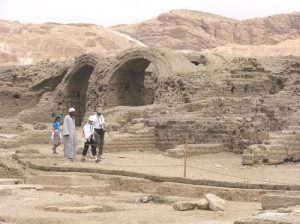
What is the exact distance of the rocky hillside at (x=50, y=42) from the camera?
5866 centimetres

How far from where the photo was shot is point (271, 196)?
934cm

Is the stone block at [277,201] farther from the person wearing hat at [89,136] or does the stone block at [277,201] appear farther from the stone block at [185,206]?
the person wearing hat at [89,136]

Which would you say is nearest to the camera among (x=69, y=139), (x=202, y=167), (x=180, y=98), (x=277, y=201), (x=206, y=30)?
(x=277, y=201)

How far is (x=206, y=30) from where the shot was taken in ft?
270

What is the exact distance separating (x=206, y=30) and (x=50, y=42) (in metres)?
26.6

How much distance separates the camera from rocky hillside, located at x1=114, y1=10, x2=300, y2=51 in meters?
79.1

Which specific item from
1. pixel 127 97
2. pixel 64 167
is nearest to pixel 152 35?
pixel 127 97

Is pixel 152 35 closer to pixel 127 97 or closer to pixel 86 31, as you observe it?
pixel 86 31

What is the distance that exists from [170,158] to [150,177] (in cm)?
451

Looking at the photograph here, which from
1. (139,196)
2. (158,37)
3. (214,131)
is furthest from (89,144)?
(158,37)

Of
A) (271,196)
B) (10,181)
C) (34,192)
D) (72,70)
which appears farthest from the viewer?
(72,70)

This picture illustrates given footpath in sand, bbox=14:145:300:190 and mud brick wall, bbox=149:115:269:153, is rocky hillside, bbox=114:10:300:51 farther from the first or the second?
footpath in sand, bbox=14:145:300:190

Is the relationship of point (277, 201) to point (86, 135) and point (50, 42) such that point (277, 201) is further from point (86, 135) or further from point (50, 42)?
point (50, 42)

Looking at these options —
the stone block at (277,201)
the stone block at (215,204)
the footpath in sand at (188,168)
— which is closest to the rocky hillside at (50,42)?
the footpath in sand at (188,168)
